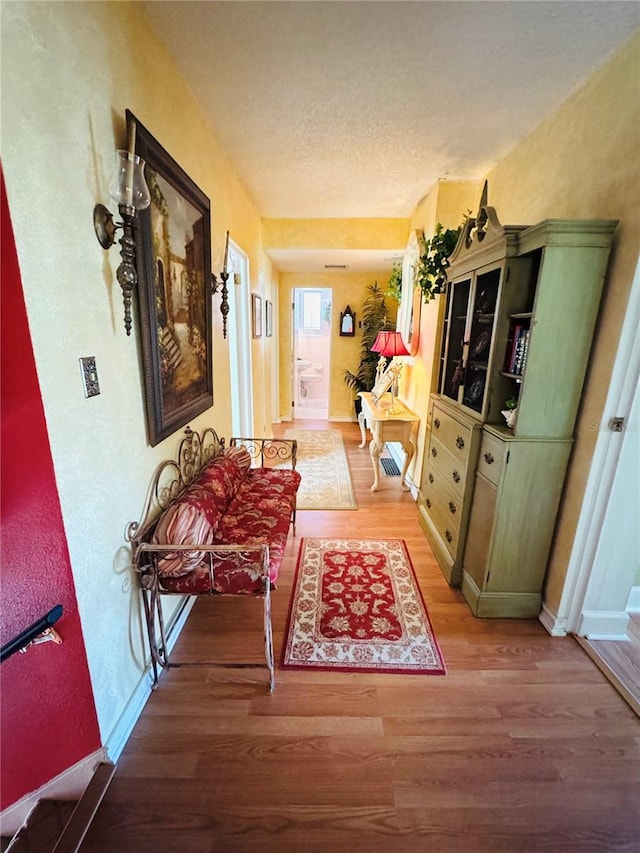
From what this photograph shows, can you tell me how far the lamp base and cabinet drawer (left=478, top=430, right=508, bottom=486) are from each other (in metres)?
1.86

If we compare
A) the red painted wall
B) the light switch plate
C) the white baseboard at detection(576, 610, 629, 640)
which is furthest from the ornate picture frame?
the red painted wall

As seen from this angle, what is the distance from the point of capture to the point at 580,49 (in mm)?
1533

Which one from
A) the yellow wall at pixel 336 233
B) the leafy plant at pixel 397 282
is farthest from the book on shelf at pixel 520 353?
the leafy plant at pixel 397 282

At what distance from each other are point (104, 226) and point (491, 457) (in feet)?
6.45

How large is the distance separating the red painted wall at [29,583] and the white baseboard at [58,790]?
0.03 m

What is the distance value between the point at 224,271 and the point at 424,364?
194 centimetres

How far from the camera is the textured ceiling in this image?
4.54 ft

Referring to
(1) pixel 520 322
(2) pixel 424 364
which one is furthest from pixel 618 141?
(2) pixel 424 364

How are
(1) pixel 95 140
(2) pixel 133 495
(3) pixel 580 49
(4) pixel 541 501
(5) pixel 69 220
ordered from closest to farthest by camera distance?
(5) pixel 69 220 < (1) pixel 95 140 < (2) pixel 133 495 < (3) pixel 580 49 < (4) pixel 541 501

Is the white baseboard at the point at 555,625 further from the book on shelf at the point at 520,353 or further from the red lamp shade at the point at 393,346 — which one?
the red lamp shade at the point at 393,346

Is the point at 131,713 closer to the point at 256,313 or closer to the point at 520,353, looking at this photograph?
the point at 520,353

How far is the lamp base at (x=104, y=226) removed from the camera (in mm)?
1135

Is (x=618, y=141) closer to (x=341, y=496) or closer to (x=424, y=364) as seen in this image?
(x=424, y=364)

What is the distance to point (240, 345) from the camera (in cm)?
349
